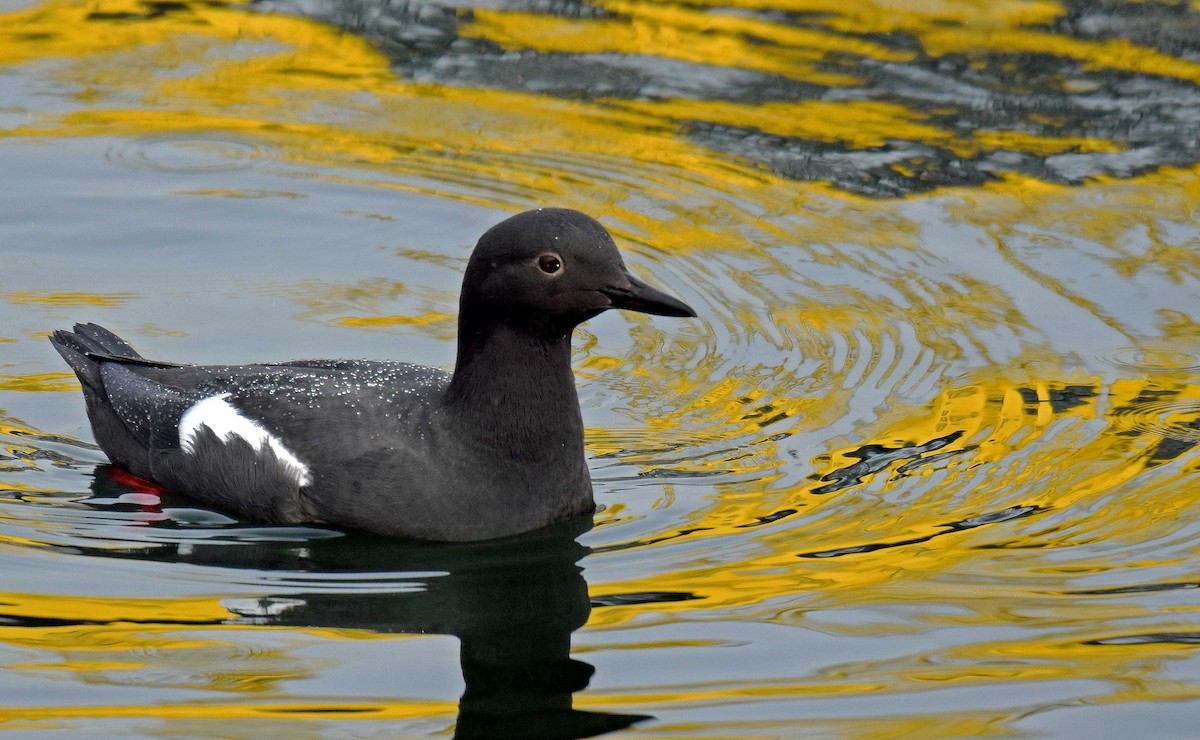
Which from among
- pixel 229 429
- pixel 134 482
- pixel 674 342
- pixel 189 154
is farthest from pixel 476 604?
pixel 189 154

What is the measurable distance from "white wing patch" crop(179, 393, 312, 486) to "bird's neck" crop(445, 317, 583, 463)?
0.67 m

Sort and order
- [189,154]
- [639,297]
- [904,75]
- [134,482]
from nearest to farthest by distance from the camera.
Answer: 1. [639,297]
2. [134,482]
3. [189,154]
4. [904,75]

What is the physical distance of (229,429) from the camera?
7438 millimetres

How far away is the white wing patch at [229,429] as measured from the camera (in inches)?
284

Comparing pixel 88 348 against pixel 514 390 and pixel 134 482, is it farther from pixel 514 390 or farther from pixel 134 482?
pixel 514 390

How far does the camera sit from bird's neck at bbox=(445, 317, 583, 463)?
705 centimetres

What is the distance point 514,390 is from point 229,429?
4.10ft

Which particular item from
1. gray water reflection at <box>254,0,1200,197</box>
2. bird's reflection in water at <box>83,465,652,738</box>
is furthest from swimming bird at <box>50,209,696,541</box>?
gray water reflection at <box>254,0,1200,197</box>

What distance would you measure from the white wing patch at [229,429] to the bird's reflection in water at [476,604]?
11.3 inches

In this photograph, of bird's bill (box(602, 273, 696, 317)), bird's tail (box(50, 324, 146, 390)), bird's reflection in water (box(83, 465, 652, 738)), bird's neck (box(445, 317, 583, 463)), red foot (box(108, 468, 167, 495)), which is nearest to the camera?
bird's reflection in water (box(83, 465, 652, 738))

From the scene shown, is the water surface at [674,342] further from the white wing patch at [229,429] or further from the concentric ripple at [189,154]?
the white wing patch at [229,429]

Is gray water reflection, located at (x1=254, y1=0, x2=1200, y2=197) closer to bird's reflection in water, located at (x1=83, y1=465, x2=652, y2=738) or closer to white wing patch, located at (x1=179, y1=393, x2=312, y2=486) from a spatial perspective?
white wing patch, located at (x1=179, y1=393, x2=312, y2=486)

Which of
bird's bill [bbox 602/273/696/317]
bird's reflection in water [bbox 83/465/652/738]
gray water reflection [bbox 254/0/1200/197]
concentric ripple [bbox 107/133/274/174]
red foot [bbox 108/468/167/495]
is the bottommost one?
bird's reflection in water [bbox 83/465/652/738]

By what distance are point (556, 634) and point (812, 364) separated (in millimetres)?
3022
